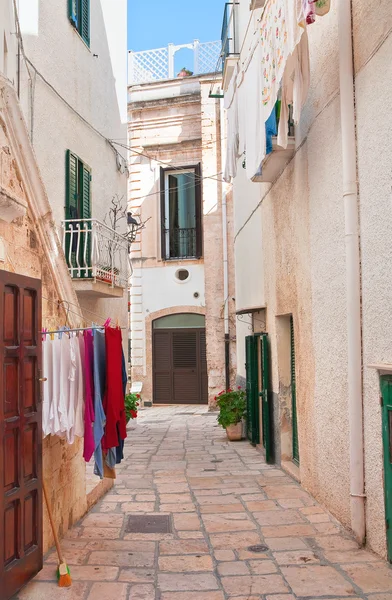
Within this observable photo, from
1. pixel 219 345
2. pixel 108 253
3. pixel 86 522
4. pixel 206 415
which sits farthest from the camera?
pixel 219 345

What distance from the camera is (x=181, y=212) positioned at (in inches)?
736

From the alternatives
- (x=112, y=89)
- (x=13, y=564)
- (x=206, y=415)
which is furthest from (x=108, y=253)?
(x=13, y=564)

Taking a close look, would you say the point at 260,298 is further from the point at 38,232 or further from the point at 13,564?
the point at 13,564

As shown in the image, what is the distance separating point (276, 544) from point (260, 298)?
5.34 m

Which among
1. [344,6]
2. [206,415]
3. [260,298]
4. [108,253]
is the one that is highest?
[344,6]

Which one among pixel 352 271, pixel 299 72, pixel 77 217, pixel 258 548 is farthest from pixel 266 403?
pixel 299 72

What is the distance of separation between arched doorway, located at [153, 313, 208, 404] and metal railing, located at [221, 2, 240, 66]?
27.4ft

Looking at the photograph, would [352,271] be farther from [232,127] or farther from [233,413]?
[233,413]

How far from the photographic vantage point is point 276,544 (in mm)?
5383

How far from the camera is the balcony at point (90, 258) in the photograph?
1028 cm

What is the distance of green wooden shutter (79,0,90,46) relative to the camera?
1139 cm

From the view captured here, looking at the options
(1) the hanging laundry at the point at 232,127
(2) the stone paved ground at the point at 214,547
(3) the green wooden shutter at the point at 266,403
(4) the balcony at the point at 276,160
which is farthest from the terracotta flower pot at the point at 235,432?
(4) the balcony at the point at 276,160

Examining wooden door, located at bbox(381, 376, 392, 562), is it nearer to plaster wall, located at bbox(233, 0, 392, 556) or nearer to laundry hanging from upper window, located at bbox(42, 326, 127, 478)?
plaster wall, located at bbox(233, 0, 392, 556)

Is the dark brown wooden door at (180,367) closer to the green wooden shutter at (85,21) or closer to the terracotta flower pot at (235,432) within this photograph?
the terracotta flower pot at (235,432)
